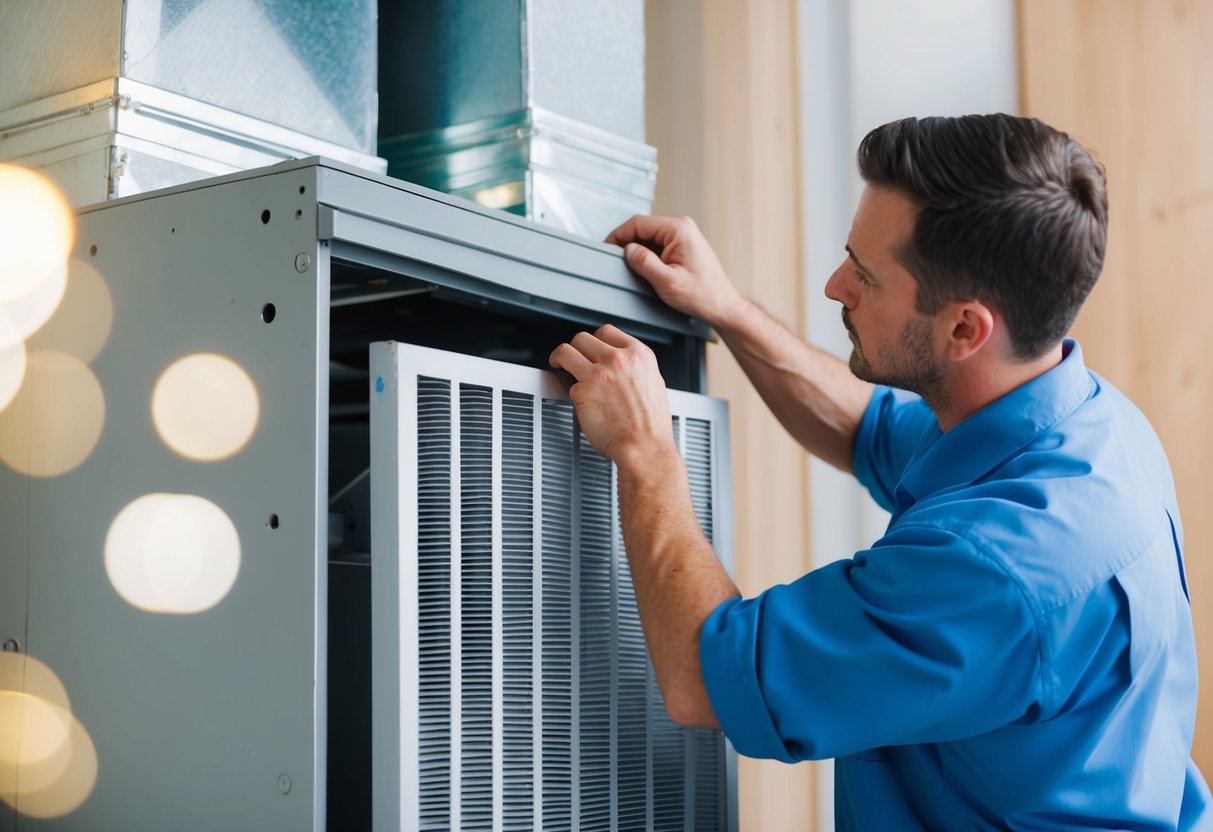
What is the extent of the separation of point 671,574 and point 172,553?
399 millimetres

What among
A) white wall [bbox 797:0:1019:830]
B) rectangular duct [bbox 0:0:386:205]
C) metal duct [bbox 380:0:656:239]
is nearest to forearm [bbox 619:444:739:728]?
metal duct [bbox 380:0:656:239]

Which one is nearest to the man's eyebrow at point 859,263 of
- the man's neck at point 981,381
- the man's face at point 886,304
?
the man's face at point 886,304

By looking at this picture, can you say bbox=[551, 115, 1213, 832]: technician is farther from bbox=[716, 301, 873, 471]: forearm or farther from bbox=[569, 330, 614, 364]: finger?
bbox=[716, 301, 873, 471]: forearm

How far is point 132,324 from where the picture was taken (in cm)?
93

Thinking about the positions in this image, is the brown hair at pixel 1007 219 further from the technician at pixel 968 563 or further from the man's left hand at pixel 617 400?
the man's left hand at pixel 617 400

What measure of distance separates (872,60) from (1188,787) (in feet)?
4.26

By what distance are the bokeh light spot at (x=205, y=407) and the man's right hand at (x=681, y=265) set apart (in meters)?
0.46

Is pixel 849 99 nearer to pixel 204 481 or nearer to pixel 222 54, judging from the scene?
pixel 222 54

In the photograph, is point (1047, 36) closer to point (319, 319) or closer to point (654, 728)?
point (654, 728)

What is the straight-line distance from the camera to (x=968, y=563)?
0.87 meters

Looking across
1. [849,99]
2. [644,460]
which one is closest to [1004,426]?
[644,460]

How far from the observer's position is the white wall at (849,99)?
1869 mm

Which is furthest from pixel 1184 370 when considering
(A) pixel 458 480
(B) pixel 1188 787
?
(A) pixel 458 480

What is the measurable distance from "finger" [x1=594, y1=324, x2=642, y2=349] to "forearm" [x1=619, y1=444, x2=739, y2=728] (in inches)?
4.1
